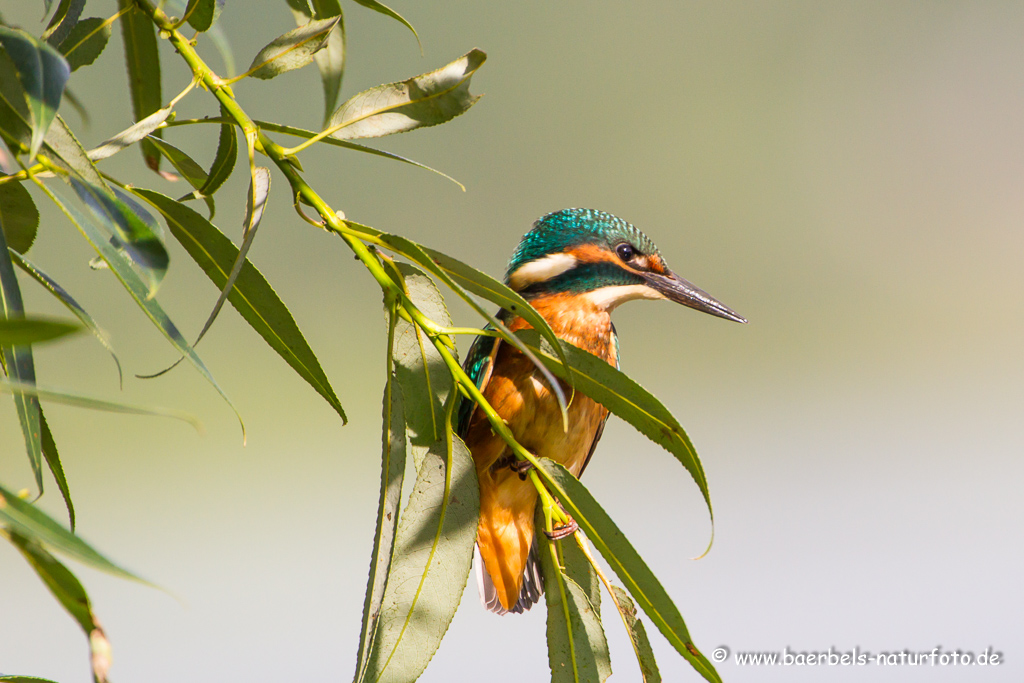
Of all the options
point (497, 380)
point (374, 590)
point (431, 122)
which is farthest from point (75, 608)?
point (497, 380)

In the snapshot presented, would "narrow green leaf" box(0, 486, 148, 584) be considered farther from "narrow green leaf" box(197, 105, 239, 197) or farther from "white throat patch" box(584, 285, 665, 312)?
"white throat patch" box(584, 285, 665, 312)

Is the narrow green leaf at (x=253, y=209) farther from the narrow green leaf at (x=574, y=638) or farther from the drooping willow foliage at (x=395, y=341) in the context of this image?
the narrow green leaf at (x=574, y=638)

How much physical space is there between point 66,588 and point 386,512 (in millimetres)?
135

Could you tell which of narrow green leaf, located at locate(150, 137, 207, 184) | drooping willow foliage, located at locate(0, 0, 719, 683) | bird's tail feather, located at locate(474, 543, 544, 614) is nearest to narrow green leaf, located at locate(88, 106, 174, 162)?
drooping willow foliage, located at locate(0, 0, 719, 683)

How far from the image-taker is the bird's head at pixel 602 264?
63cm

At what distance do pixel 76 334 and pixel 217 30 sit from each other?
36cm

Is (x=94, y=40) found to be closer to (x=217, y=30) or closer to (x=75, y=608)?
(x=217, y=30)

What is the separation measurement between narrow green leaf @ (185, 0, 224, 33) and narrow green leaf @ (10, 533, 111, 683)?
0.88ft

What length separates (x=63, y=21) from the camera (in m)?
0.40

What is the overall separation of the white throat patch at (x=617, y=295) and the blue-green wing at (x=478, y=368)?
0.09 meters

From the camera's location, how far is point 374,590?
356mm

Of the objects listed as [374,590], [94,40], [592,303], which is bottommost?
[374,590]

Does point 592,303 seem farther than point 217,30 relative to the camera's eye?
Yes

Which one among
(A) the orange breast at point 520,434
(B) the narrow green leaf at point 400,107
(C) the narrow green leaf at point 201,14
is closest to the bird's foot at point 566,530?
(A) the orange breast at point 520,434
